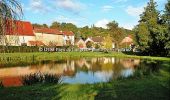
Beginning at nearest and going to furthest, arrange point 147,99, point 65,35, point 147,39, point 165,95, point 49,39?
point 147,99 < point 165,95 < point 147,39 < point 49,39 < point 65,35

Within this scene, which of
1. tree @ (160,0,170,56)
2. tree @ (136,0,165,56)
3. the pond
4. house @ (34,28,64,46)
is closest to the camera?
the pond

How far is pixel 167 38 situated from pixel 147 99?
148 feet

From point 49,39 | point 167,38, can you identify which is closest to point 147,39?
point 167,38

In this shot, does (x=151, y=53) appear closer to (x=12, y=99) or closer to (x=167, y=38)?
(x=167, y=38)

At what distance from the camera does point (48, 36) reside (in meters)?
103

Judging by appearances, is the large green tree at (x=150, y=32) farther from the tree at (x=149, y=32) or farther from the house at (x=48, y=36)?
the house at (x=48, y=36)

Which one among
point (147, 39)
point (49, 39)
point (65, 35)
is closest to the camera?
point (147, 39)

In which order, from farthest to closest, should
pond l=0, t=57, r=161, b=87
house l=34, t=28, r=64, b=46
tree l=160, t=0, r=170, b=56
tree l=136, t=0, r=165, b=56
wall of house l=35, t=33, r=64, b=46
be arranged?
wall of house l=35, t=33, r=64, b=46, house l=34, t=28, r=64, b=46, tree l=136, t=0, r=165, b=56, tree l=160, t=0, r=170, b=56, pond l=0, t=57, r=161, b=87

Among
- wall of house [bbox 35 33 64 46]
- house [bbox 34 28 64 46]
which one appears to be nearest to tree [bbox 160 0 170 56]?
house [bbox 34 28 64 46]

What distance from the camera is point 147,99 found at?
12.5 metres

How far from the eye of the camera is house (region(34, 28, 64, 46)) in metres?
96.1

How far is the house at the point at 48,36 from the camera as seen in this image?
96113mm

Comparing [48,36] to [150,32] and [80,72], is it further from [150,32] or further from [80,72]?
[80,72]

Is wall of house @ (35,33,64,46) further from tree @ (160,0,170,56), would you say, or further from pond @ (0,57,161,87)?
pond @ (0,57,161,87)
